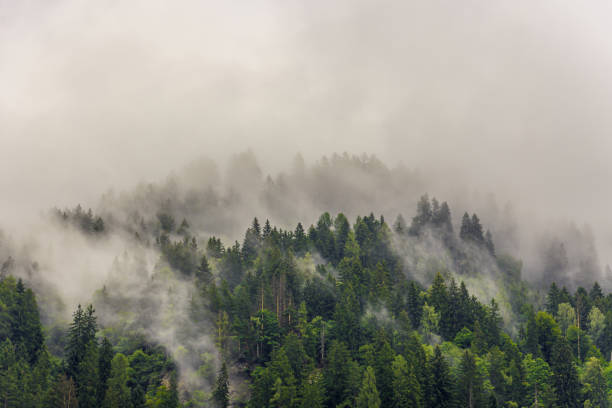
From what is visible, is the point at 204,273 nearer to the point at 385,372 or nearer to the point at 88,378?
the point at 88,378

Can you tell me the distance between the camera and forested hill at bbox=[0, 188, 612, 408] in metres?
120

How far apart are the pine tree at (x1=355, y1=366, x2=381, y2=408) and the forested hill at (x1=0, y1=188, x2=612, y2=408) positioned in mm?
272

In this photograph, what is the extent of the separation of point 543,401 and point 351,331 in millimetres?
43931

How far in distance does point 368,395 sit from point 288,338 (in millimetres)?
26930

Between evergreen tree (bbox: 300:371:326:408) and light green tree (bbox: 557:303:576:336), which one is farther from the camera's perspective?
light green tree (bbox: 557:303:576:336)

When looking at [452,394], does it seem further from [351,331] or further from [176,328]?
[176,328]

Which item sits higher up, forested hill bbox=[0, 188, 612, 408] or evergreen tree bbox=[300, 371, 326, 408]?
forested hill bbox=[0, 188, 612, 408]

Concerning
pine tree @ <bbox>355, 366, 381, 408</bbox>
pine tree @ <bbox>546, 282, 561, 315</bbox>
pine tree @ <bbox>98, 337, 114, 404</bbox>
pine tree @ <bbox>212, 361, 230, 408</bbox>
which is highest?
pine tree @ <bbox>546, 282, 561, 315</bbox>

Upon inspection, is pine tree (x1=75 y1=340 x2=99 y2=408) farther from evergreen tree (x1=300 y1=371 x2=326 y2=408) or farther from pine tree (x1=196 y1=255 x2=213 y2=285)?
pine tree (x1=196 y1=255 x2=213 y2=285)

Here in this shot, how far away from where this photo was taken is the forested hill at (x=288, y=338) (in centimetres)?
12012

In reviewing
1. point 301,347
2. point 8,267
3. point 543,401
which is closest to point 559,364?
point 543,401

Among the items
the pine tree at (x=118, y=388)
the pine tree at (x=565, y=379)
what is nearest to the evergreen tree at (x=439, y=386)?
the pine tree at (x=565, y=379)

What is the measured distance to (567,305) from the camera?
167m

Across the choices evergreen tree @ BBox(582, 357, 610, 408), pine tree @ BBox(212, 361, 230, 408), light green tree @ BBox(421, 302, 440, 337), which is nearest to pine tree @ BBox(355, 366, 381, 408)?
pine tree @ BBox(212, 361, 230, 408)
